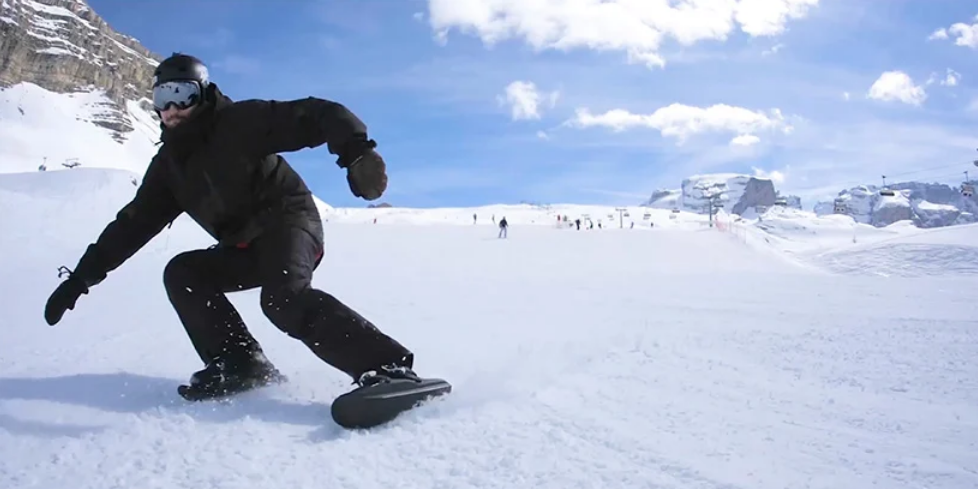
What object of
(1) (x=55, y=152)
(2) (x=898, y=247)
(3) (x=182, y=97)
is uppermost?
(1) (x=55, y=152)

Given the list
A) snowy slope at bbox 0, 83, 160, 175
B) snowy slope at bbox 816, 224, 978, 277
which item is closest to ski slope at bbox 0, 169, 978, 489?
snowy slope at bbox 816, 224, 978, 277

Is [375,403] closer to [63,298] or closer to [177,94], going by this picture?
[177,94]

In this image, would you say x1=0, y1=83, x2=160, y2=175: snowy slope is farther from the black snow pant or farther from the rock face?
the black snow pant

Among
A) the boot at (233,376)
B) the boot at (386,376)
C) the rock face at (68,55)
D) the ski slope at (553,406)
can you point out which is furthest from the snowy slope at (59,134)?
the boot at (386,376)

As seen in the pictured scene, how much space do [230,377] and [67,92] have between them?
16271 centimetres

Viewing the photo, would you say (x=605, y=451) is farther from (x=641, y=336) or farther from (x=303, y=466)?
(x=641, y=336)

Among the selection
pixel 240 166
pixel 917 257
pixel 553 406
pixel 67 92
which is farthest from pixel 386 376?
pixel 67 92

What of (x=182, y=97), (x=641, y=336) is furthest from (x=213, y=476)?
(x=641, y=336)

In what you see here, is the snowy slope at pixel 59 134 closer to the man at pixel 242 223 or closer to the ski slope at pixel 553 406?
the ski slope at pixel 553 406

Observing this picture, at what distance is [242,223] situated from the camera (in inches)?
115

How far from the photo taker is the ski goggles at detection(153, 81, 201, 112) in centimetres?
281

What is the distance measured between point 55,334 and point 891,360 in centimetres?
557

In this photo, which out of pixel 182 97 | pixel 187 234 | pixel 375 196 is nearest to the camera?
pixel 375 196

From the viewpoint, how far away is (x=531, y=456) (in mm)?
2002
